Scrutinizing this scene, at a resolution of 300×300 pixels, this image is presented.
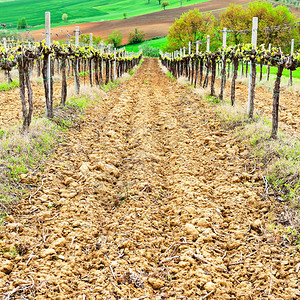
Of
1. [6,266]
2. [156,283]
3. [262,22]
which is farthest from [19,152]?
[262,22]

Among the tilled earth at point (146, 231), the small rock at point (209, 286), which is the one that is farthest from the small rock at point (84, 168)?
the small rock at point (209, 286)

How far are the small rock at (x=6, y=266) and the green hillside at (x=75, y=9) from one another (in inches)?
3261

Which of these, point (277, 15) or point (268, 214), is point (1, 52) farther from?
point (277, 15)

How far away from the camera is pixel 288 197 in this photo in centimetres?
550

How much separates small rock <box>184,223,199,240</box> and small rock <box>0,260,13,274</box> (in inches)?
92.8

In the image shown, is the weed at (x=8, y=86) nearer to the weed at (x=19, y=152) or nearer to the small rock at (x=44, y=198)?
the weed at (x=19, y=152)

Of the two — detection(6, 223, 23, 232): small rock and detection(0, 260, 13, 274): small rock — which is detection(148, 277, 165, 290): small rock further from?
detection(6, 223, 23, 232): small rock

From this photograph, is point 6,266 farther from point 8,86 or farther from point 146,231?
point 8,86

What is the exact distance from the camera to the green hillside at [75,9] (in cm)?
8936

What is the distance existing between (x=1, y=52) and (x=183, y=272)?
6.24m

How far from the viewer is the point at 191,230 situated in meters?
4.79

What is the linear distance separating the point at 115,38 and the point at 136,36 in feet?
33.8

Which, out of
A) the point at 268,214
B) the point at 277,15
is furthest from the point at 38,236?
the point at 277,15

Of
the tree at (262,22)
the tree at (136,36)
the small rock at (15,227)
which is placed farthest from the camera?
the tree at (136,36)
